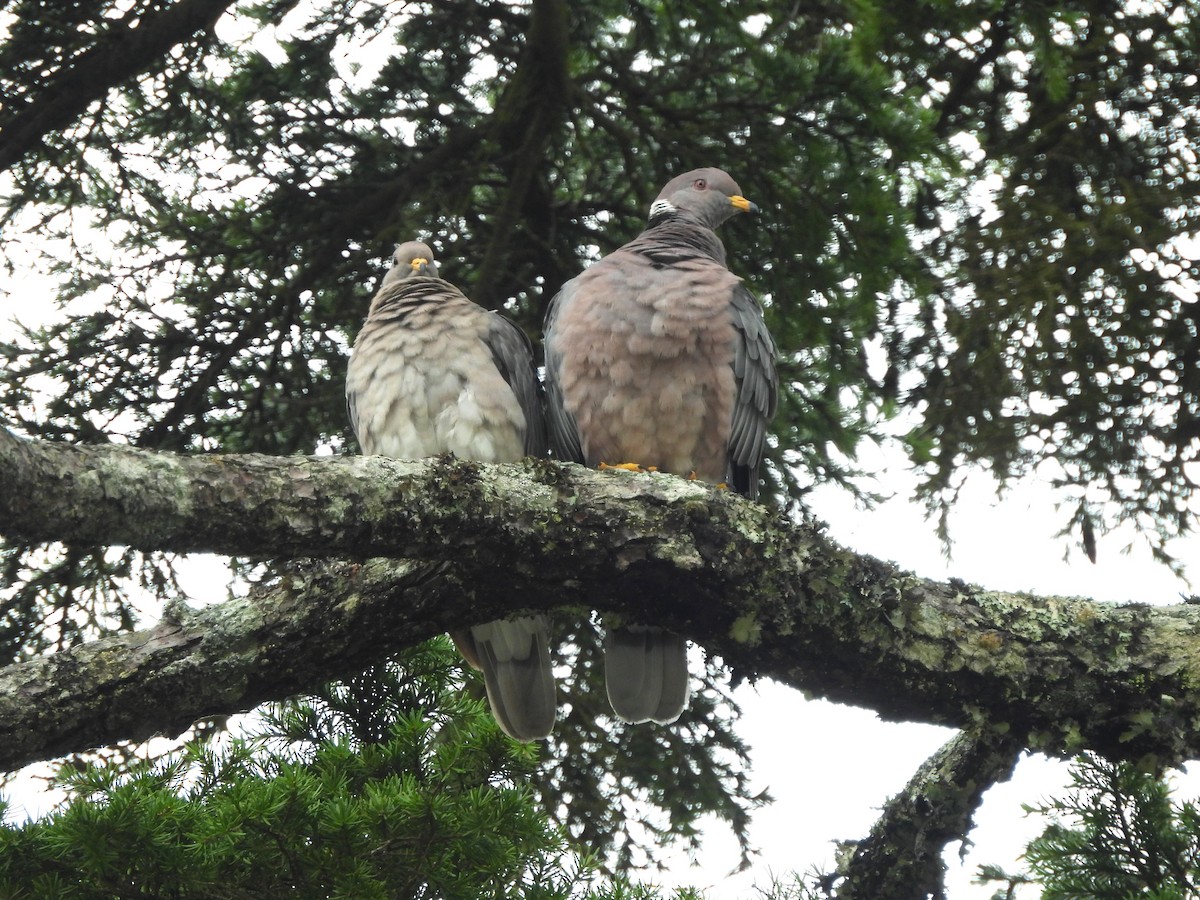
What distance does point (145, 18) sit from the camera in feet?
17.4

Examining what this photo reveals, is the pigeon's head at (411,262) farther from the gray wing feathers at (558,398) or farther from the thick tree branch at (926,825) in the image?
the thick tree branch at (926,825)

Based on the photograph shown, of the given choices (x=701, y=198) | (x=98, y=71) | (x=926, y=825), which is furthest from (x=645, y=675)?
(x=98, y=71)

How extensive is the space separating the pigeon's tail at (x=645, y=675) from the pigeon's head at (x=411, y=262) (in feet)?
5.84

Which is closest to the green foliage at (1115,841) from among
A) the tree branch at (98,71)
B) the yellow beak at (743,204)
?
the yellow beak at (743,204)

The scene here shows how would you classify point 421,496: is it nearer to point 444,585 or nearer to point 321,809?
point 444,585

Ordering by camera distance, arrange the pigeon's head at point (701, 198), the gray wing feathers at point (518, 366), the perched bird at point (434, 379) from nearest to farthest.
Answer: the perched bird at point (434, 379) → the gray wing feathers at point (518, 366) → the pigeon's head at point (701, 198)

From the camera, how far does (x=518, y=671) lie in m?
5.01

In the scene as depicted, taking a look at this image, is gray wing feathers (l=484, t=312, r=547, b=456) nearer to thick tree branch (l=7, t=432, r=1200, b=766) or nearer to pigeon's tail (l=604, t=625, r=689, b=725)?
pigeon's tail (l=604, t=625, r=689, b=725)

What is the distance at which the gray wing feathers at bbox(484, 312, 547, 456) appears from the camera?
5391 millimetres

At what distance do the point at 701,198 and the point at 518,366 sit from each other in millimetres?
1073

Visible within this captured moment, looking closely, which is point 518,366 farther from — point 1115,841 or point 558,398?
point 1115,841

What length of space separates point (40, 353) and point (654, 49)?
289 centimetres

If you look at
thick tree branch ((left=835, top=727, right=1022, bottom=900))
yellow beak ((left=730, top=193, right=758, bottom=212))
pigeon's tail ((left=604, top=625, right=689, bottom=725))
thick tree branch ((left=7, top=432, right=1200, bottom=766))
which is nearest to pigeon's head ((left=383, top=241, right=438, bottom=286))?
yellow beak ((left=730, top=193, right=758, bottom=212))

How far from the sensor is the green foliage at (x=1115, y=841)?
3.33 metres
